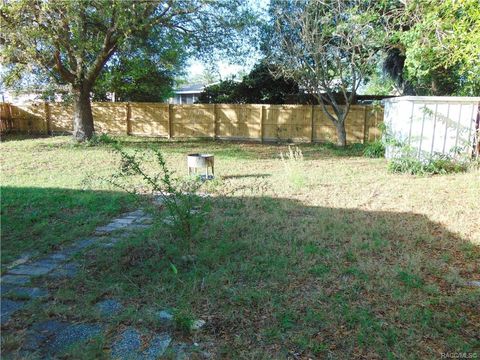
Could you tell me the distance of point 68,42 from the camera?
9195 millimetres

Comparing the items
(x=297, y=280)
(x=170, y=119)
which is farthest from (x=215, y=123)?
(x=297, y=280)

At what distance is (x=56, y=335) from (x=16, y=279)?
946mm

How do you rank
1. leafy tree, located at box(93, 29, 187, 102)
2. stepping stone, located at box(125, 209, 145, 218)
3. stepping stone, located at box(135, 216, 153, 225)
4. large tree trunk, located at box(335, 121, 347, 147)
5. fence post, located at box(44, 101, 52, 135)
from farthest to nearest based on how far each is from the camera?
fence post, located at box(44, 101, 52, 135)
large tree trunk, located at box(335, 121, 347, 147)
leafy tree, located at box(93, 29, 187, 102)
stepping stone, located at box(125, 209, 145, 218)
stepping stone, located at box(135, 216, 153, 225)

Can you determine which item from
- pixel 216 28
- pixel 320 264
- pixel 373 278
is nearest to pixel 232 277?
pixel 320 264

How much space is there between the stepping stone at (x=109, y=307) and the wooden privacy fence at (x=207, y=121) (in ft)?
38.5

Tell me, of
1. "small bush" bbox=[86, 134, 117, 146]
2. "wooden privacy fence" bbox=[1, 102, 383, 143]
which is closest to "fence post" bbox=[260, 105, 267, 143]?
"wooden privacy fence" bbox=[1, 102, 383, 143]

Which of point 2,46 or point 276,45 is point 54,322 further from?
point 276,45

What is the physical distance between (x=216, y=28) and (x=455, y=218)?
902 centimetres

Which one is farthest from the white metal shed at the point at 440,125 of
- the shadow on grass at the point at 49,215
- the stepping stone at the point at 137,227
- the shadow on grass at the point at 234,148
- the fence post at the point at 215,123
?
the fence post at the point at 215,123

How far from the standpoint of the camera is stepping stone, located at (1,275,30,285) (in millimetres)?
2709

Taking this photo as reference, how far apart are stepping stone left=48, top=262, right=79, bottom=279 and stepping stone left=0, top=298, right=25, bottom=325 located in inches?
16.4

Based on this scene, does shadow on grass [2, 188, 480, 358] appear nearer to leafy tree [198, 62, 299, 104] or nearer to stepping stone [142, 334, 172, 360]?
stepping stone [142, 334, 172, 360]

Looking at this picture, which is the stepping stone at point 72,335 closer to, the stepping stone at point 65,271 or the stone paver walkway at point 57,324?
the stone paver walkway at point 57,324

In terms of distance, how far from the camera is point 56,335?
6.83ft
